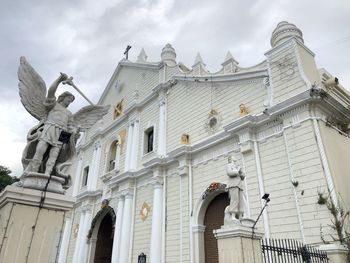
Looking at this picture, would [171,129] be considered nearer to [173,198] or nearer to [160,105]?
[160,105]

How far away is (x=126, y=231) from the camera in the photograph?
45.5 feet

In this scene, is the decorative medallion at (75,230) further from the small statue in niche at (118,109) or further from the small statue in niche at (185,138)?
the small statue in niche at (185,138)

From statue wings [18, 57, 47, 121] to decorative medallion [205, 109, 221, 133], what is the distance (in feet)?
24.7

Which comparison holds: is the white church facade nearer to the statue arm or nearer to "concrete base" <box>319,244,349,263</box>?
"concrete base" <box>319,244,349,263</box>

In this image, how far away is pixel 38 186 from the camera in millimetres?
4016

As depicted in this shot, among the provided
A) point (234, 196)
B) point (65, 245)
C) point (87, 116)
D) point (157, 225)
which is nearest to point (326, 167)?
point (234, 196)

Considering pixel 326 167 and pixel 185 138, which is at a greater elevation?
pixel 185 138

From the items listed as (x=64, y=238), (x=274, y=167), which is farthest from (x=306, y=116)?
(x=64, y=238)

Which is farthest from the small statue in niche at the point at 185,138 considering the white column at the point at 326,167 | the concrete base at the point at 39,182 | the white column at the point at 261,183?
the concrete base at the point at 39,182

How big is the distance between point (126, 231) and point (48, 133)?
10484mm

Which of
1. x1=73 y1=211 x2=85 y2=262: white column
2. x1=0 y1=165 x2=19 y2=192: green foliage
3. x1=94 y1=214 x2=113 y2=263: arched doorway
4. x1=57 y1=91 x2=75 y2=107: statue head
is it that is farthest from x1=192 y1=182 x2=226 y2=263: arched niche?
x1=0 y1=165 x2=19 y2=192: green foliage

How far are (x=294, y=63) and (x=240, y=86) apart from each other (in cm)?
234

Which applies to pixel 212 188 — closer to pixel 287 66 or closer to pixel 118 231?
pixel 287 66

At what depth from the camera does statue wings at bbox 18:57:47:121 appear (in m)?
4.58
